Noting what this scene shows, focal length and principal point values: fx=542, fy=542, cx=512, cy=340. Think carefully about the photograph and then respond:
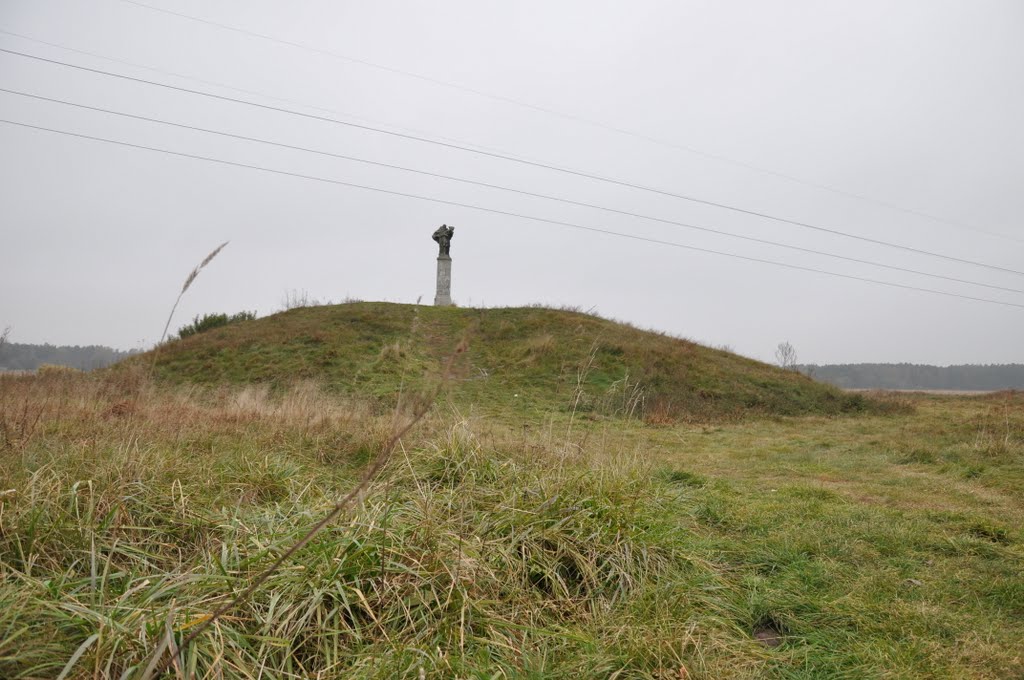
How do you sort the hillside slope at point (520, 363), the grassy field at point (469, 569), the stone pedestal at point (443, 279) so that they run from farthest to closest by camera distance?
the stone pedestal at point (443, 279) < the hillside slope at point (520, 363) < the grassy field at point (469, 569)

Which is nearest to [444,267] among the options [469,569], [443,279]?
[443,279]

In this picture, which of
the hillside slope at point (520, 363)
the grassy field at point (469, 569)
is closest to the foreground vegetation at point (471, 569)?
the grassy field at point (469, 569)

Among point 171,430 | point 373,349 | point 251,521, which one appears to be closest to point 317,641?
point 251,521

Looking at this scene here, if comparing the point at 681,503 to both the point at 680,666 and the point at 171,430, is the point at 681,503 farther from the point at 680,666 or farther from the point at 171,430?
the point at 171,430

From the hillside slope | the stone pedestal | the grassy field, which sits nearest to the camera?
the grassy field

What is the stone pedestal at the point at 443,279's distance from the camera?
28.4 m

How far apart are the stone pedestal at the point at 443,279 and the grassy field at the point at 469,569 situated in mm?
23485

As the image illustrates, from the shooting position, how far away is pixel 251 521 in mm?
2943

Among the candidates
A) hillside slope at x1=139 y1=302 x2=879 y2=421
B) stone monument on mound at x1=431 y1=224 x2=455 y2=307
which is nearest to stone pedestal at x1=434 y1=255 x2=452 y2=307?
stone monument on mound at x1=431 y1=224 x2=455 y2=307

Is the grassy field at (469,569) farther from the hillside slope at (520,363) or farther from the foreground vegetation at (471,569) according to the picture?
the hillside slope at (520,363)

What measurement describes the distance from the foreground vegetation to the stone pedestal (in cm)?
2354

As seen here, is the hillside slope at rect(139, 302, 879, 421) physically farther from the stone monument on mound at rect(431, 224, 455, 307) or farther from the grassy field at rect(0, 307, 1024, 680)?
the grassy field at rect(0, 307, 1024, 680)

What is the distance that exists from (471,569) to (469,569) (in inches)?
0.5

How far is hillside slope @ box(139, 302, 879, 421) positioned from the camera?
15.3m
